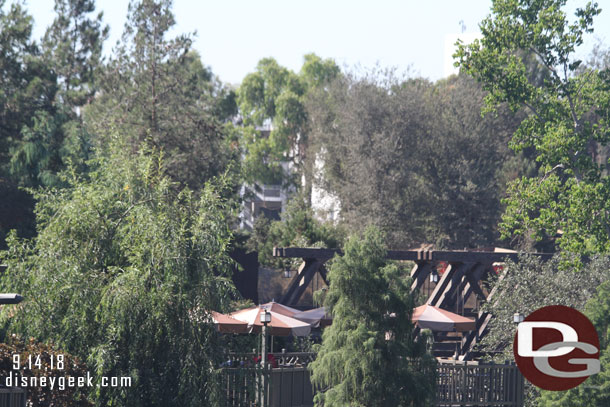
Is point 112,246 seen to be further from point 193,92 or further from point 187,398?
point 193,92

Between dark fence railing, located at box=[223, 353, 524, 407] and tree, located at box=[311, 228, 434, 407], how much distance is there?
1280mm

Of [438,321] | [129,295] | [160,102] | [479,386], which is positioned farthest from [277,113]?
[129,295]

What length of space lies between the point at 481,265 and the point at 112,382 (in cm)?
1751

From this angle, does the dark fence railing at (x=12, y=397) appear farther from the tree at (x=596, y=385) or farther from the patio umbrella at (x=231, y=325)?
the tree at (x=596, y=385)

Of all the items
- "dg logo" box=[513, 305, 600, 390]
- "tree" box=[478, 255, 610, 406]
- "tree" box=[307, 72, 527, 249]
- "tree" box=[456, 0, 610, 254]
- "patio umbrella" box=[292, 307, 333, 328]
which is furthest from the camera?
"tree" box=[307, 72, 527, 249]

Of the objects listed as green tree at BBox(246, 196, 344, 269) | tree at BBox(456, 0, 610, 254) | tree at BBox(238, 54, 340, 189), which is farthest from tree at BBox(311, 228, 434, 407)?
tree at BBox(238, 54, 340, 189)

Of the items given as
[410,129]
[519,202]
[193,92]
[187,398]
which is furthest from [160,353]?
[410,129]

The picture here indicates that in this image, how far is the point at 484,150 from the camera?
52812mm

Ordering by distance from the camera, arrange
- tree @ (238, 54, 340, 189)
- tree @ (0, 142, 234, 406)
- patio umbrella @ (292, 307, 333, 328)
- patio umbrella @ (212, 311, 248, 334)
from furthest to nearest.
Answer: tree @ (238, 54, 340, 189), patio umbrella @ (292, 307, 333, 328), patio umbrella @ (212, 311, 248, 334), tree @ (0, 142, 234, 406)

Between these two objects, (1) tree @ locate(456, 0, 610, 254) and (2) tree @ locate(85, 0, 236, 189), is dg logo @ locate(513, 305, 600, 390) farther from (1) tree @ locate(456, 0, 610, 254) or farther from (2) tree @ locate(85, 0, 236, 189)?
(2) tree @ locate(85, 0, 236, 189)

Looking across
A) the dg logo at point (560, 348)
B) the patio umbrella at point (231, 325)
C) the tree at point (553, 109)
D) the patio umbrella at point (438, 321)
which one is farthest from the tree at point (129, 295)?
the tree at point (553, 109)

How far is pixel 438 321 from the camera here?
83.0 feet

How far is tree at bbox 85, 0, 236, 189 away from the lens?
41188mm

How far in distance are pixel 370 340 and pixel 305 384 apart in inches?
125
